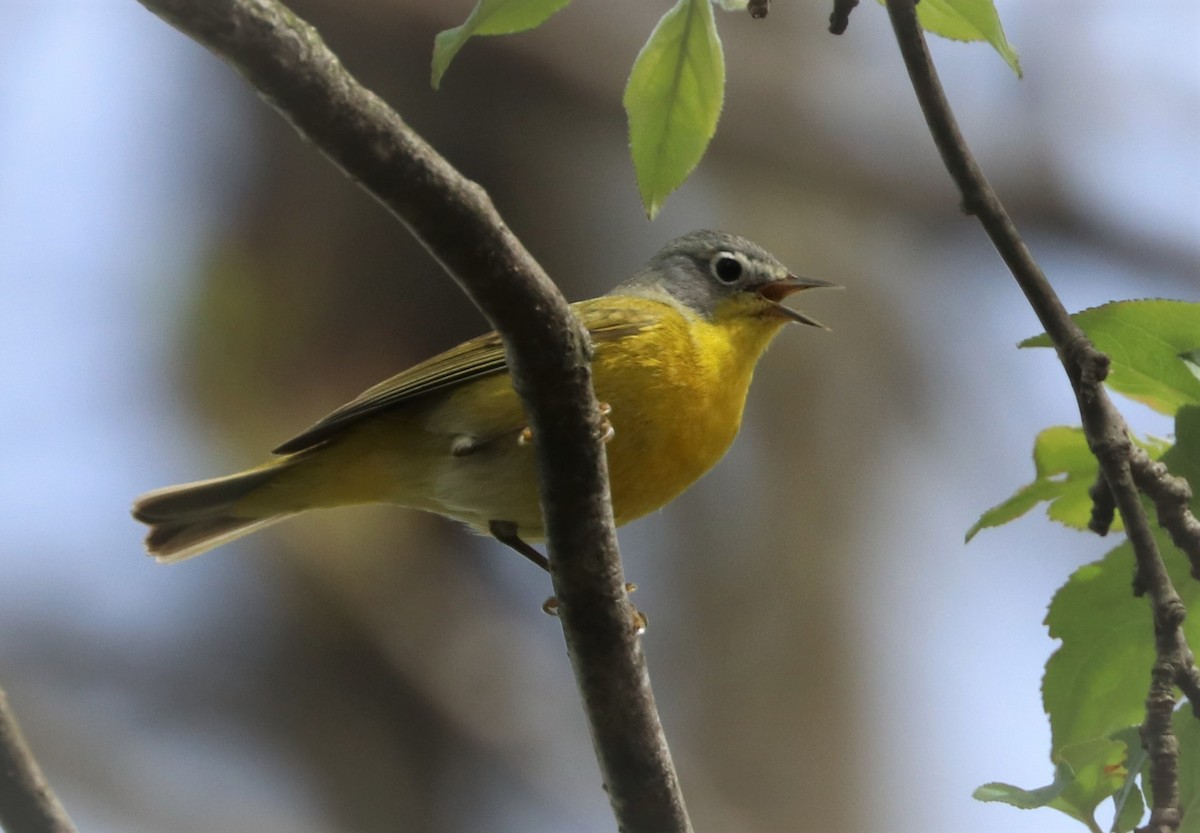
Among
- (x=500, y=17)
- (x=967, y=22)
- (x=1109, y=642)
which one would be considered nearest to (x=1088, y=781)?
(x=1109, y=642)

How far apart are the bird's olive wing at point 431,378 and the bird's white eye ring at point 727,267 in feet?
2.59

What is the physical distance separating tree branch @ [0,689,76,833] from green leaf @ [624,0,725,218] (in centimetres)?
111

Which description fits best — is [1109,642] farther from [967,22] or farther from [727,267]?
[727,267]

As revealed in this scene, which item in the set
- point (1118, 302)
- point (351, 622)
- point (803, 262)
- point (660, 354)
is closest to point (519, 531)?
point (660, 354)

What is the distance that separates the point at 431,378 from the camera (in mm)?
3166

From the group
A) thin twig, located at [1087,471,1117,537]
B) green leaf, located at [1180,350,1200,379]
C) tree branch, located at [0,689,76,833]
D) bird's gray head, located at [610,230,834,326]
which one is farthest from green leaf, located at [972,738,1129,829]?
bird's gray head, located at [610,230,834,326]

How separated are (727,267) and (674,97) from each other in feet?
7.96

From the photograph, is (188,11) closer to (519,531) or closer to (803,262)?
(519,531)

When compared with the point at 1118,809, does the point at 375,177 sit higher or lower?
higher

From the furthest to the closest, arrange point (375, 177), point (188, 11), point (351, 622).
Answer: point (351, 622) < point (375, 177) < point (188, 11)

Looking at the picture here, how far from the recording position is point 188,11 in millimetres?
1073

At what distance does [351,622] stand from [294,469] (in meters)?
3.34

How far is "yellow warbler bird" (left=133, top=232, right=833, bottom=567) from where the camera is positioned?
309 cm

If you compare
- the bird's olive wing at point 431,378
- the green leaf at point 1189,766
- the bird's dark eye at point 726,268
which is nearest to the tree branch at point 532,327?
the green leaf at point 1189,766
